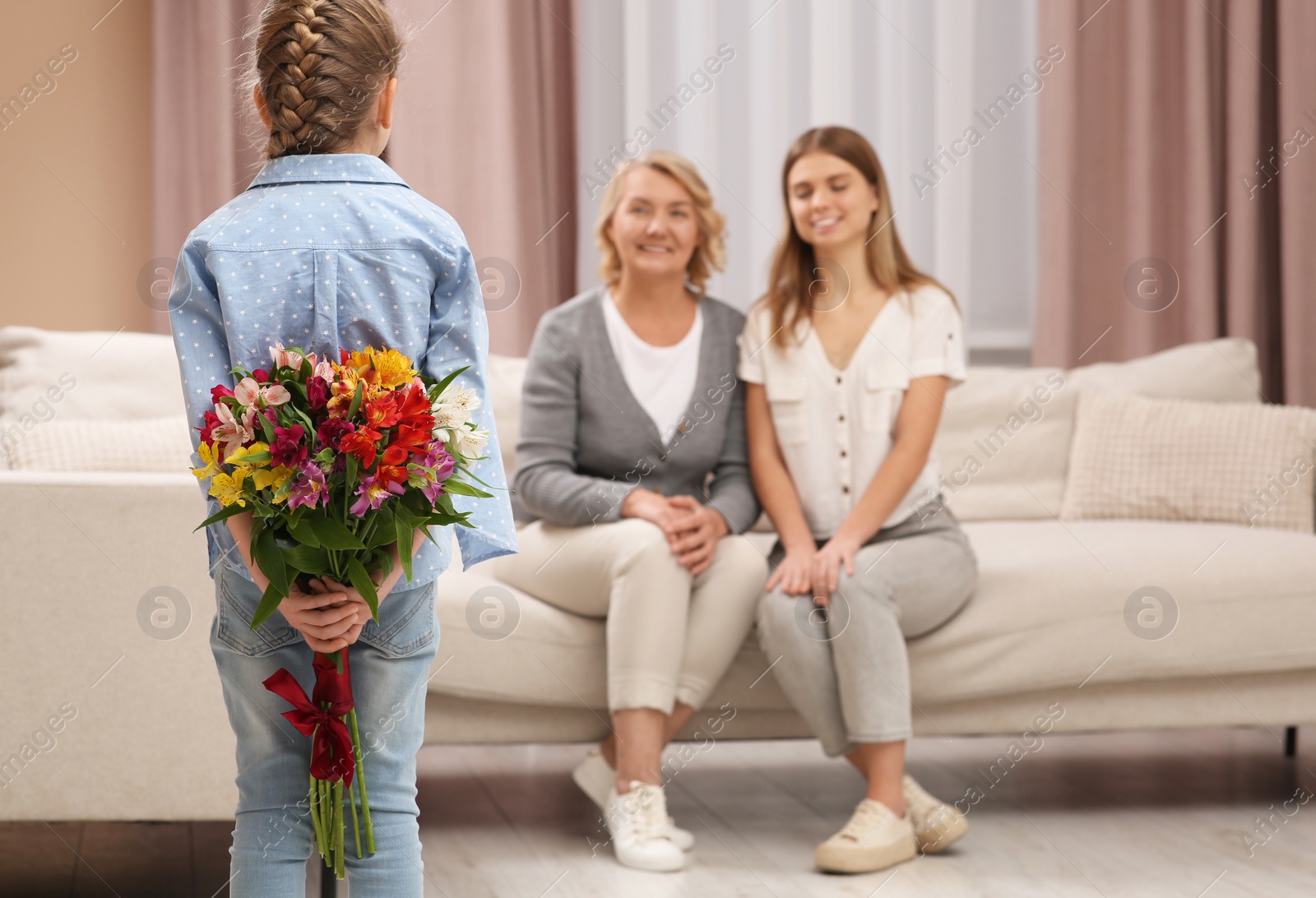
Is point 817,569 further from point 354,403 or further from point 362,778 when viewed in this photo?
point 354,403

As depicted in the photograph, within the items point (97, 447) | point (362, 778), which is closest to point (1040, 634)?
point (362, 778)

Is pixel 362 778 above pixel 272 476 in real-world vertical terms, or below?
below

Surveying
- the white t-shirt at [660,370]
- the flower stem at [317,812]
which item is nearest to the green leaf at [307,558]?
the flower stem at [317,812]

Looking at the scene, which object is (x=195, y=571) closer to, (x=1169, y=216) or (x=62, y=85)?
(x=62, y=85)

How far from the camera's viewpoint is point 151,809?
1609mm

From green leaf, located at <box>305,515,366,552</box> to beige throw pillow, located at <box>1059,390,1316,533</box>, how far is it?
6.60 ft

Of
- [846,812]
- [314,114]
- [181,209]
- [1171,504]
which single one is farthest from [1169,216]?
[314,114]

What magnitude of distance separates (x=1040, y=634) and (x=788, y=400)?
586 millimetres

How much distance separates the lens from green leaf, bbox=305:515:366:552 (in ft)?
3.18

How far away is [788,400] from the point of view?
209 cm

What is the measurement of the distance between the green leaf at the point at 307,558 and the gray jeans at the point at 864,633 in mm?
1043

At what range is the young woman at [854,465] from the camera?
1.86 meters

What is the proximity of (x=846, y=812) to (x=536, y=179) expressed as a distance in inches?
77.0

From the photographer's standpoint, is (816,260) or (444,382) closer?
(444,382)
